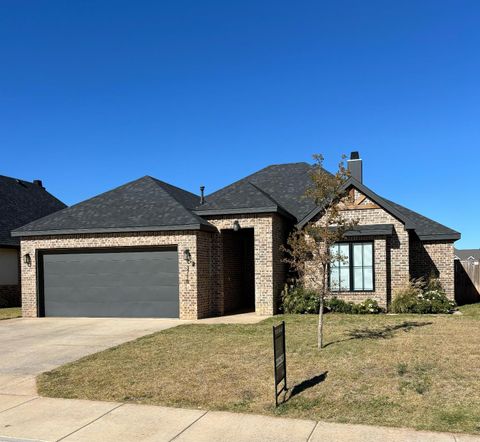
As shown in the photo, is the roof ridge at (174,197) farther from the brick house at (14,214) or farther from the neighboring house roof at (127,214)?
the brick house at (14,214)

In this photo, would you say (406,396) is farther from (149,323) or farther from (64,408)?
(149,323)

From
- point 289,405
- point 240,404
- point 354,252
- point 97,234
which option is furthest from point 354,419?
point 97,234

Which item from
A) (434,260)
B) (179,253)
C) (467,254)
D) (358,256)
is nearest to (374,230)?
(358,256)

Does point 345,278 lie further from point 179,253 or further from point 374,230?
point 179,253

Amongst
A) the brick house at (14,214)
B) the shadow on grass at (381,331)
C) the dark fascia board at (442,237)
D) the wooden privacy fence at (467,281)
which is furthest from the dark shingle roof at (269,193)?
the brick house at (14,214)

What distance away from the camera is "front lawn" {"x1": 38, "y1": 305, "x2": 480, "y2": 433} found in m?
6.59

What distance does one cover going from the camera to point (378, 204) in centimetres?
1809

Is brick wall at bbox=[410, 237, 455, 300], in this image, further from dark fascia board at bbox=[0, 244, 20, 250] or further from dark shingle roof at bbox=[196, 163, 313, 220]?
dark fascia board at bbox=[0, 244, 20, 250]

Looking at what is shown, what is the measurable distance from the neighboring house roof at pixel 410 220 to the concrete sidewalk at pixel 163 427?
1071 cm

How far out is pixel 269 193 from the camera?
22531mm

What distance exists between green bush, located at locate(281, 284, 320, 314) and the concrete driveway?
12.7 feet

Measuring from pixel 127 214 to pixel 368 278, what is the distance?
366 inches

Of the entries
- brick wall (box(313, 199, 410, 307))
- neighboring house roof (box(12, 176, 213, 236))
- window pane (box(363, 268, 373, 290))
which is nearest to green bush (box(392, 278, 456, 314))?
brick wall (box(313, 199, 410, 307))

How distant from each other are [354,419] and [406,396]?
4.06 ft
